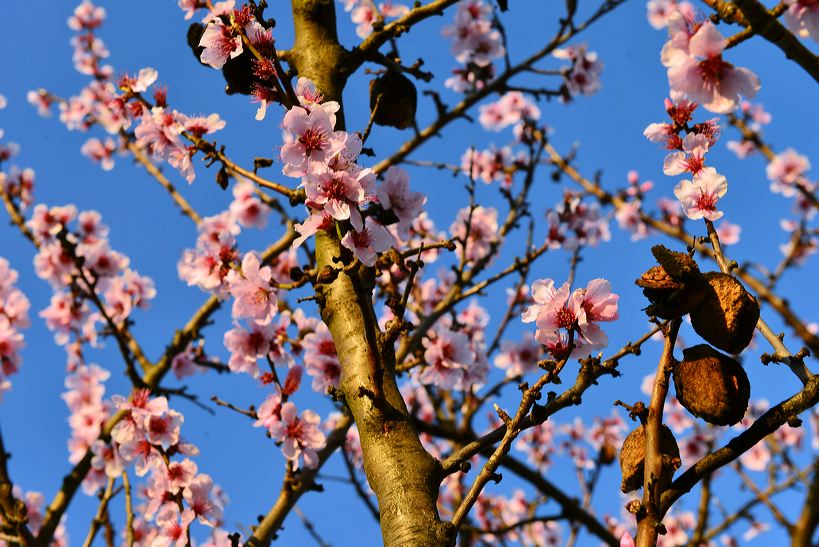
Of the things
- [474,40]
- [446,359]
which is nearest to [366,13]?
[474,40]

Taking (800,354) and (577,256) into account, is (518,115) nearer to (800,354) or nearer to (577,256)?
(577,256)

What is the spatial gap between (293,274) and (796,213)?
328 inches

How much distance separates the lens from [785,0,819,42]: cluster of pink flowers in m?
1.55

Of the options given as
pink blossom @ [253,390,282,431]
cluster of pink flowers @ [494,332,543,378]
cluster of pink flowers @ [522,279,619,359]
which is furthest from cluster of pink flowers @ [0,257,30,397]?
cluster of pink flowers @ [522,279,619,359]

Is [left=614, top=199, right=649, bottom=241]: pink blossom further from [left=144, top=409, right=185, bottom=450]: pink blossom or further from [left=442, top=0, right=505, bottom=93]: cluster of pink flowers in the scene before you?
[left=144, top=409, right=185, bottom=450]: pink blossom

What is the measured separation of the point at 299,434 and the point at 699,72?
6.75ft

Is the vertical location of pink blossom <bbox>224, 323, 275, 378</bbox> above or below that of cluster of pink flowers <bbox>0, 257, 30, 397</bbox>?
below

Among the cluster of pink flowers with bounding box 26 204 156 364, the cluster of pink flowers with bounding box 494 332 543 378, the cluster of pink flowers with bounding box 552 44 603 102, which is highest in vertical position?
the cluster of pink flowers with bounding box 552 44 603 102

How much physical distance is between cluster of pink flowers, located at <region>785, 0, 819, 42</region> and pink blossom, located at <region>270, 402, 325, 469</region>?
2200mm

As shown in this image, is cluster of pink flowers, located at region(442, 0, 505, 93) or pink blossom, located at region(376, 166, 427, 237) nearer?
pink blossom, located at region(376, 166, 427, 237)

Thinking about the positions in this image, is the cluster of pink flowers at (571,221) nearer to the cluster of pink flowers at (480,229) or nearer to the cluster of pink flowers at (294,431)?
the cluster of pink flowers at (480,229)

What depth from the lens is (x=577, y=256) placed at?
4.75 metres

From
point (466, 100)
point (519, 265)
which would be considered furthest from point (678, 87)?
point (466, 100)

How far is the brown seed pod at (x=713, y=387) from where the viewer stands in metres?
1.37
